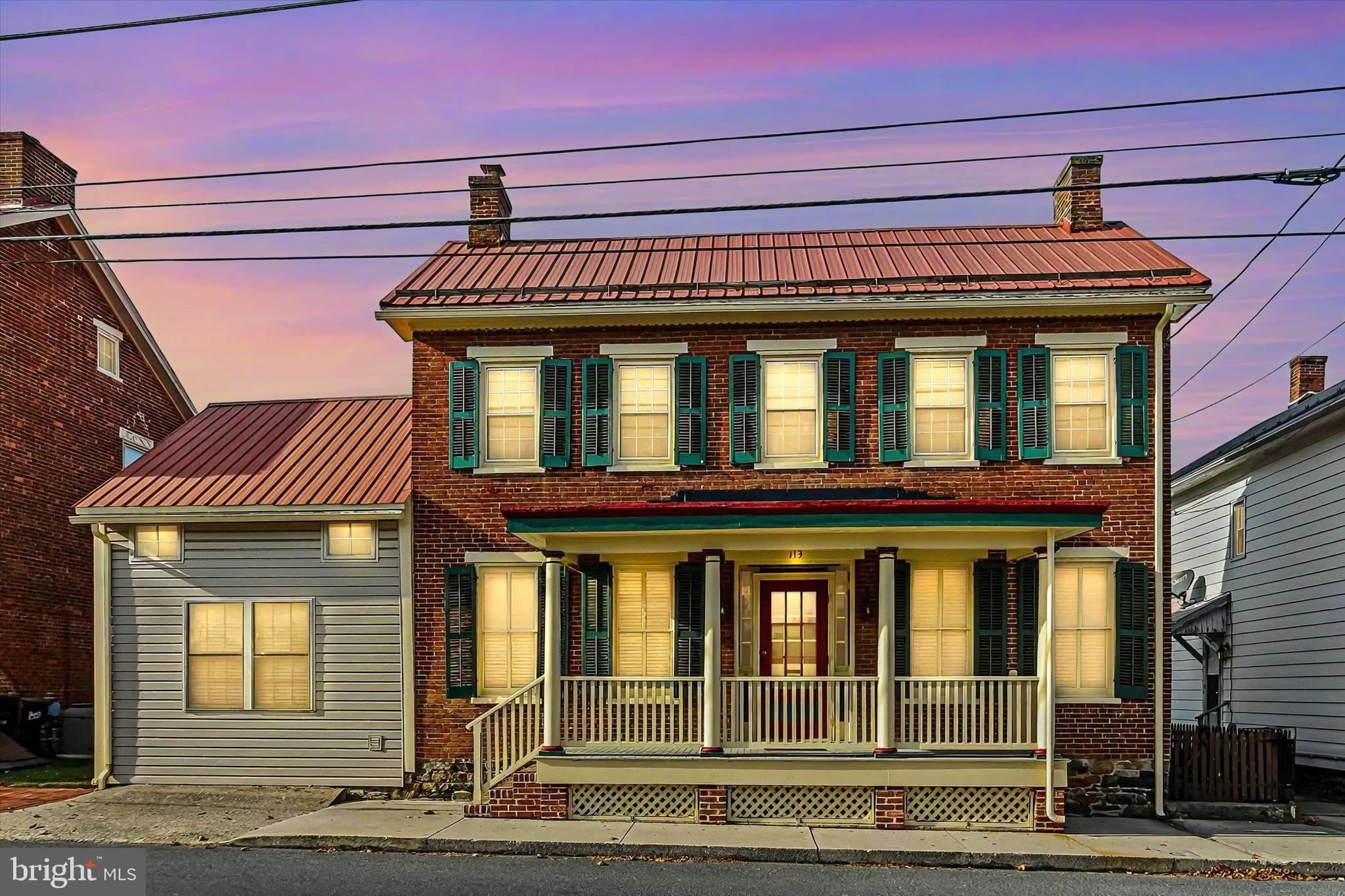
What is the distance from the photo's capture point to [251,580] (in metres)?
16.0

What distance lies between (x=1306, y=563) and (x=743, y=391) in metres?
9.46

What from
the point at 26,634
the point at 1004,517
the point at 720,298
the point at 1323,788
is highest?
the point at 720,298

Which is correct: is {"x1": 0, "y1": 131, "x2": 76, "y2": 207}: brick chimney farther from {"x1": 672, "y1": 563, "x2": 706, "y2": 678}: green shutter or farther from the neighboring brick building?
{"x1": 672, "y1": 563, "x2": 706, "y2": 678}: green shutter

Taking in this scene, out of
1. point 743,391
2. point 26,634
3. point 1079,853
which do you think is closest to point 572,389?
→ point 743,391

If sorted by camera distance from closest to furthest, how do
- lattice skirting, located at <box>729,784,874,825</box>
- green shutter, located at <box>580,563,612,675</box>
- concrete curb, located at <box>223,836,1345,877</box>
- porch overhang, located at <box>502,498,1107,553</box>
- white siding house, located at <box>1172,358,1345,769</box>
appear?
concrete curb, located at <box>223,836,1345,877</box>, porch overhang, located at <box>502,498,1107,553</box>, lattice skirting, located at <box>729,784,874,825</box>, green shutter, located at <box>580,563,612,675</box>, white siding house, located at <box>1172,358,1345,769</box>

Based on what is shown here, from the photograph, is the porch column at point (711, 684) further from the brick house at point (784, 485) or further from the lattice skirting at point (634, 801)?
the lattice skirting at point (634, 801)

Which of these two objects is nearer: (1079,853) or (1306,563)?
(1079,853)

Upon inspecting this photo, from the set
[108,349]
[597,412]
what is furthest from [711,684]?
[108,349]

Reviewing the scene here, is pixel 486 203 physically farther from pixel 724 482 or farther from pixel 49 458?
pixel 49 458

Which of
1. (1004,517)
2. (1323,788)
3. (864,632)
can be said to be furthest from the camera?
(1323,788)

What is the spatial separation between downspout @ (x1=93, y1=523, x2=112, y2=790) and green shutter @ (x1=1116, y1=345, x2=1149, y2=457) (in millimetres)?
14135

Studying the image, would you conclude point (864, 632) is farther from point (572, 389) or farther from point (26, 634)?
point (26, 634)

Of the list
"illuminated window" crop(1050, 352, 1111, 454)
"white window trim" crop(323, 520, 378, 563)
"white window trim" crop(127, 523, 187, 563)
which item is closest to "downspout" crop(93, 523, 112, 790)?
"white window trim" crop(127, 523, 187, 563)

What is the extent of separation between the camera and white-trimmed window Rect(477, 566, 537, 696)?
51.1ft
